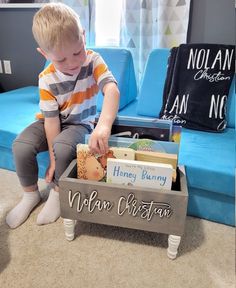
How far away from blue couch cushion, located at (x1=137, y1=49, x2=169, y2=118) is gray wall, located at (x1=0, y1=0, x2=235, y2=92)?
271 mm

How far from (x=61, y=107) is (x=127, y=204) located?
420 mm

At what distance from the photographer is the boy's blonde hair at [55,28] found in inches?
29.0

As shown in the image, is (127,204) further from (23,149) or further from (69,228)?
(23,149)

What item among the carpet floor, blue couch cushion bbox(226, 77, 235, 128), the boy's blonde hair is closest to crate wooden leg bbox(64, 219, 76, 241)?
the carpet floor

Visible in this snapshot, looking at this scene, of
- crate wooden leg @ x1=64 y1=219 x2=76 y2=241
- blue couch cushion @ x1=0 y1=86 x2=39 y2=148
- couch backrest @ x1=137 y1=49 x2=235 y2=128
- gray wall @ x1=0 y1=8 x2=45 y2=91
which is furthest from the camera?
gray wall @ x1=0 y1=8 x2=45 y2=91

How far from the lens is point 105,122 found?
790 mm

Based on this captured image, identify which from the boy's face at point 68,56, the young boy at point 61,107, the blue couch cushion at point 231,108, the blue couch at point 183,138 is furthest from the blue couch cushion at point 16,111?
the blue couch cushion at point 231,108

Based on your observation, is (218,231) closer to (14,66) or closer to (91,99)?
(91,99)

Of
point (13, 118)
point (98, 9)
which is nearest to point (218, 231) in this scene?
point (13, 118)

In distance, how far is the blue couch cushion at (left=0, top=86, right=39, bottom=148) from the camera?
43.9 inches

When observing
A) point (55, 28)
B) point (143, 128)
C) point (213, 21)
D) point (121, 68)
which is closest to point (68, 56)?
point (55, 28)

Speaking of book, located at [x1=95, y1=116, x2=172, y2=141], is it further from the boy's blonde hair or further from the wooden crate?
the boy's blonde hair

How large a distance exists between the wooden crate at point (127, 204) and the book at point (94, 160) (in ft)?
0.13

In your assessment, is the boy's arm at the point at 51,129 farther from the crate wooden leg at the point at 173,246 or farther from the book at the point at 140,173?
the crate wooden leg at the point at 173,246
